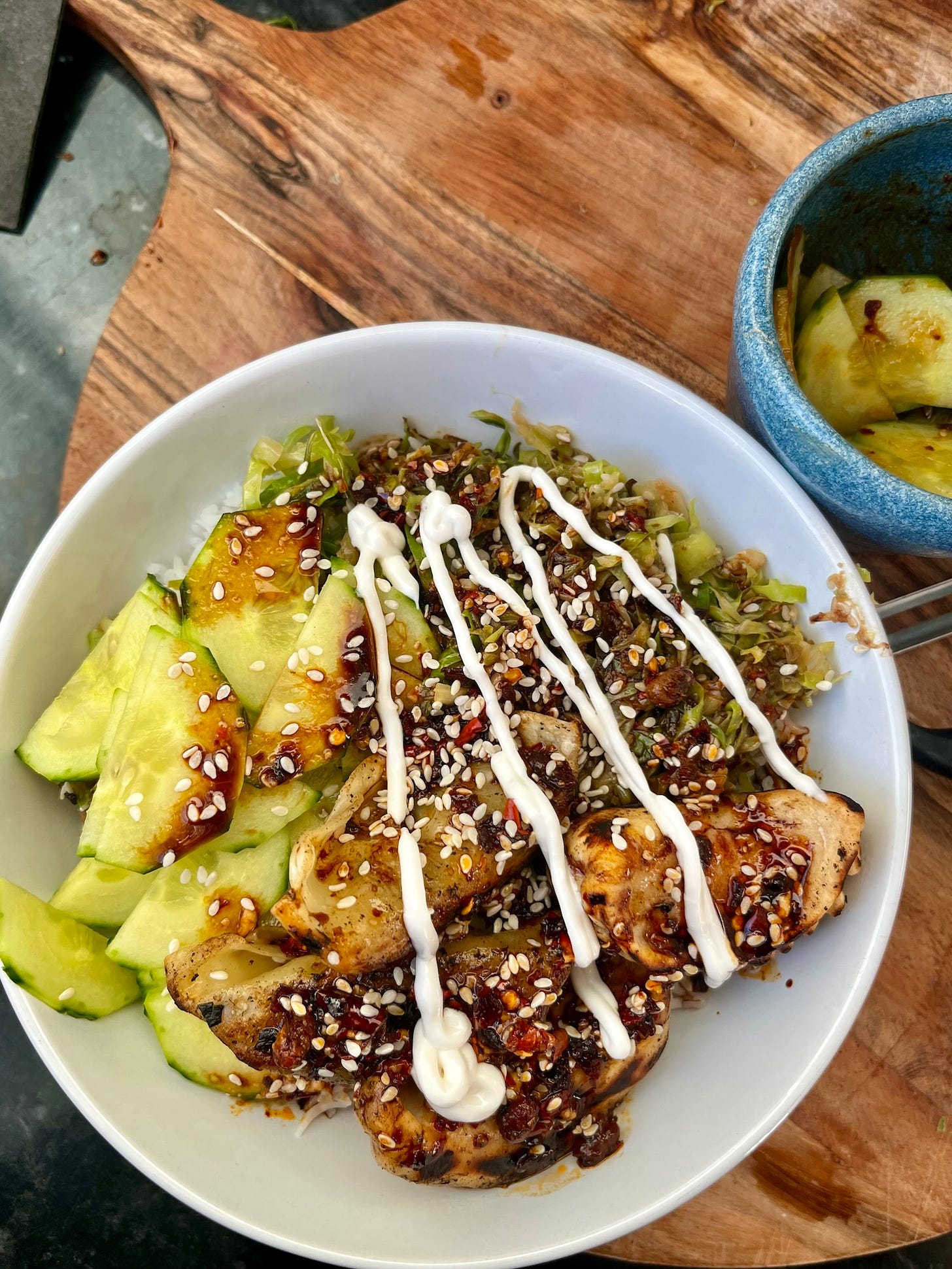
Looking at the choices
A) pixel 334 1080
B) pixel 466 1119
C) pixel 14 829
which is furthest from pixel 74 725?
pixel 466 1119

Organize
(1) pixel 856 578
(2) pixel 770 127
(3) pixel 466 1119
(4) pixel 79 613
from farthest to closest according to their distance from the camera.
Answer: (2) pixel 770 127, (4) pixel 79 613, (1) pixel 856 578, (3) pixel 466 1119

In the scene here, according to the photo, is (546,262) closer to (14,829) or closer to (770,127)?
(770,127)

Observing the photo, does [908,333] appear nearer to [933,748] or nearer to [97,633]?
[933,748]

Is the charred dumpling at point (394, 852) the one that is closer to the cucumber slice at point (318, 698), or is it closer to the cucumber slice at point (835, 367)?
the cucumber slice at point (318, 698)

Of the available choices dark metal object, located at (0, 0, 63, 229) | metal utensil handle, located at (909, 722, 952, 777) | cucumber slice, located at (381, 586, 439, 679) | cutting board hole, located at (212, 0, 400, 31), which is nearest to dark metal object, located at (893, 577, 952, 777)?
metal utensil handle, located at (909, 722, 952, 777)

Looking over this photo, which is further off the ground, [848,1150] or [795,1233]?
[848,1150]

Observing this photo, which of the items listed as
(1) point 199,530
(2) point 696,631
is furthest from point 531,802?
(1) point 199,530

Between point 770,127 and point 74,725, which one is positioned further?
point 770,127

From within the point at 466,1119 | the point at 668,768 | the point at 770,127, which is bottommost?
the point at 466,1119
